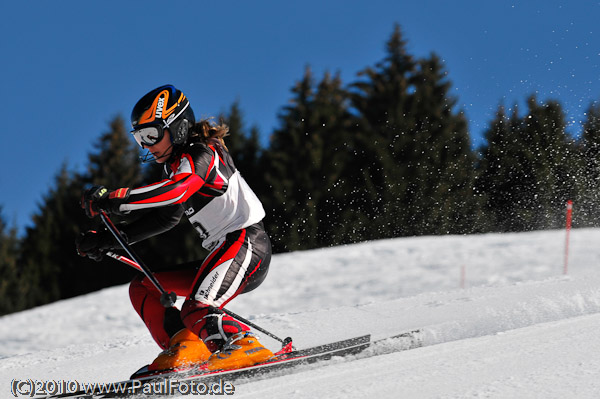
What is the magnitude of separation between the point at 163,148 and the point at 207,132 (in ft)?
0.90

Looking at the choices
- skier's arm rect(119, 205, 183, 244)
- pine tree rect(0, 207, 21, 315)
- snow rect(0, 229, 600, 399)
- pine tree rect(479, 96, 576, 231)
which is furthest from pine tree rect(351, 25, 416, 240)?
skier's arm rect(119, 205, 183, 244)

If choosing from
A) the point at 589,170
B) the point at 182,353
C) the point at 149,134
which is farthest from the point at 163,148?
the point at 589,170

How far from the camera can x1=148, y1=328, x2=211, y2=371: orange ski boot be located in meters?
3.69

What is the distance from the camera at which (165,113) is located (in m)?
3.64

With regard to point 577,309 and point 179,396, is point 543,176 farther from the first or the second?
point 179,396

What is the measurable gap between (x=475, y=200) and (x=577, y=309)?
55.8ft

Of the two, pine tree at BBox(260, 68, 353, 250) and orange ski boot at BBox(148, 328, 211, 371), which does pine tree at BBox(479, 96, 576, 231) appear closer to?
pine tree at BBox(260, 68, 353, 250)

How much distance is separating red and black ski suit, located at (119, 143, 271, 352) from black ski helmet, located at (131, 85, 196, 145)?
0.51 feet

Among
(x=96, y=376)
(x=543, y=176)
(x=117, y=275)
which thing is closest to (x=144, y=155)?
(x=96, y=376)

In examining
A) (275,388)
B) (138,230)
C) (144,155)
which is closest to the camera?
(275,388)

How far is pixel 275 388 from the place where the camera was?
337 cm

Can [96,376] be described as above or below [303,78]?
below

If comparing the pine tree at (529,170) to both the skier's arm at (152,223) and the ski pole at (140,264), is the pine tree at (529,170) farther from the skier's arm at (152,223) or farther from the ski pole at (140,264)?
the ski pole at (140,264)

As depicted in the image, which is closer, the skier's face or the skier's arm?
the skier's face
